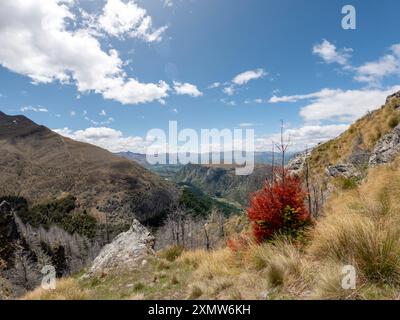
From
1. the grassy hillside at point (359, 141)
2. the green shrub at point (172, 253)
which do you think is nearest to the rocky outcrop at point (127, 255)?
the green shrub at point (172, 253)

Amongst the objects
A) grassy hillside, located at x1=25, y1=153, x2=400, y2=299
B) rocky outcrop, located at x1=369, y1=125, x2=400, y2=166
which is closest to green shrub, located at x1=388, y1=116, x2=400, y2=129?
rocky outcrop, located at x1=369, y1=125, x2=400, y2=166

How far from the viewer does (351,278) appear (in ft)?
16.1

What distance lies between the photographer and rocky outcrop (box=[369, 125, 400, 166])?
18.6 metres

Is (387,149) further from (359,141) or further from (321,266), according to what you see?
(321,266)

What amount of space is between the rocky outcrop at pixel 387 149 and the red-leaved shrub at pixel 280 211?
12532mm

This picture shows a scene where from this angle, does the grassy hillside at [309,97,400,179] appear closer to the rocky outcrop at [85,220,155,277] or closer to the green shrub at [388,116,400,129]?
the green shrub at [388,116,400,129]

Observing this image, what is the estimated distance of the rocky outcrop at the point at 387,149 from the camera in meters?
18.6

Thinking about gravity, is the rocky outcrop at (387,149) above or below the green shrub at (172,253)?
above

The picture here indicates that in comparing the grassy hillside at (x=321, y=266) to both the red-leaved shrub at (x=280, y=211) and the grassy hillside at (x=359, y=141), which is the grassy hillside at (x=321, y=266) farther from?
the grassy hillside at (x=359, y=141)

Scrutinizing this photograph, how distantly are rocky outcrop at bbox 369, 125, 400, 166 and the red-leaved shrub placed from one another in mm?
12532

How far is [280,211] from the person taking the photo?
880 cm
